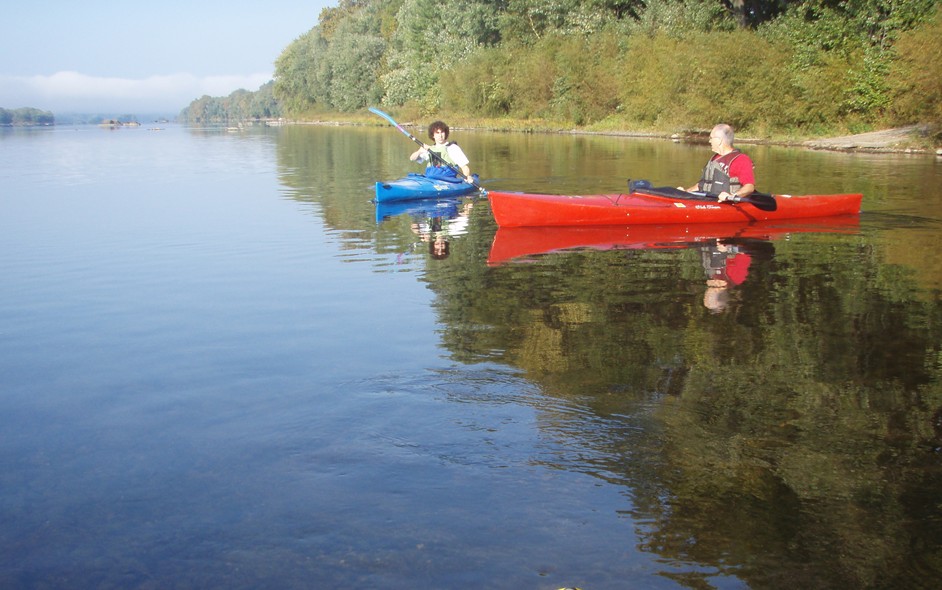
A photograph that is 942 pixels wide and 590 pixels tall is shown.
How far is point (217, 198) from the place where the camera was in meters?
15.5

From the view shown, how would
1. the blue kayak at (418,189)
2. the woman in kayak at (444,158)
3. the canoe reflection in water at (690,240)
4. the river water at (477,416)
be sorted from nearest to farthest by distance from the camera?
1. the river water at (477,416)
2. the canoe reflection in water at (690,240)
3. the blue kayak at (418,189)
4. the woman in kayak at (444,158)

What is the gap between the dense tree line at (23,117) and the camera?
13150 centimetres

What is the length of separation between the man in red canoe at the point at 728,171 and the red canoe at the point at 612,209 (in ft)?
0.76

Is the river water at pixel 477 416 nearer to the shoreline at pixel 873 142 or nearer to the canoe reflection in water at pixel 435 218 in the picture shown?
the canoe reflection in water at pixel 435 218

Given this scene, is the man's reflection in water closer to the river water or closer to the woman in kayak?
the river water

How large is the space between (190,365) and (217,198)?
10737 mm

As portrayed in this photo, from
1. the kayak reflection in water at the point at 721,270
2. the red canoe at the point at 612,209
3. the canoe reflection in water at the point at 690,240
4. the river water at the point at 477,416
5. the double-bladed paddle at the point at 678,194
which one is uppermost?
the double-bladed paddle at the point at 678,194

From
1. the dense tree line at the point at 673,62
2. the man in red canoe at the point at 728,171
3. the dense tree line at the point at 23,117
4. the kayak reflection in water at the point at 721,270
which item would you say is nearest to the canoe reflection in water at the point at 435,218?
the kayak reflection in water at the point at 721,270

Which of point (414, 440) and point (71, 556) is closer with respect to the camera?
point (71, 556)

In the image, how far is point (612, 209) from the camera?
10.1 meters

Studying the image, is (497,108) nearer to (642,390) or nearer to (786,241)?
(786,241)

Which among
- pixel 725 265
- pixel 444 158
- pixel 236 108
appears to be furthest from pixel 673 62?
pixel 236 108

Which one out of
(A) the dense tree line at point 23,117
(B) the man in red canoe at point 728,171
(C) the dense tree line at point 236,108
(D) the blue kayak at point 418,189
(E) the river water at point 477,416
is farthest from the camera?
(A) the dense tree line at point 23,117

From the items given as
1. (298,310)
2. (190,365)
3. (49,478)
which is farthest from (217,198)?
(49,478)
